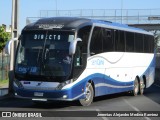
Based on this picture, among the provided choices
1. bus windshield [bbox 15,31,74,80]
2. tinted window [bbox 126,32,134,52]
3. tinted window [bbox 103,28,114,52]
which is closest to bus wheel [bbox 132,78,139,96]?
tinted window [bbox 126,32,134,52]

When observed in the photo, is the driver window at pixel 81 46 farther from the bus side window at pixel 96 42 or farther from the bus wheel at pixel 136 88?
the bus wheel at pixel 136 88

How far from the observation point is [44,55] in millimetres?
15617

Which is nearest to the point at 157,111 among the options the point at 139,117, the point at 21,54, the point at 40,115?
the point at 139,117

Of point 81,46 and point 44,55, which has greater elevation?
point 81,46

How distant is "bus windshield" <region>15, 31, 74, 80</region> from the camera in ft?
50.6

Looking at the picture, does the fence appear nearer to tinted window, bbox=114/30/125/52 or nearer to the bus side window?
tinted window, bbox=114/30/125/52

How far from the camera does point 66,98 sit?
601 inches

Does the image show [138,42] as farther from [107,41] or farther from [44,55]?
[44,55]

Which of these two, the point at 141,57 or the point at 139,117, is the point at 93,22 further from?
the point at 141,57

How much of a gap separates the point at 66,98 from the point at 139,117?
2978 mm

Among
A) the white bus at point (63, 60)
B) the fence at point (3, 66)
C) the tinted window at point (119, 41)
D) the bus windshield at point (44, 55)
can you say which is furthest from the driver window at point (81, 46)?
the fence at point (3, 66)

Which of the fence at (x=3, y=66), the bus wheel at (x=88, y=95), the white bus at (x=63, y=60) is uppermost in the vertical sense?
the white bus at (x=63, y=60)

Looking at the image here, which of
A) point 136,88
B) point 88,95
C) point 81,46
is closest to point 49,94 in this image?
point 88,95

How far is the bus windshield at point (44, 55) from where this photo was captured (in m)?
15.4
